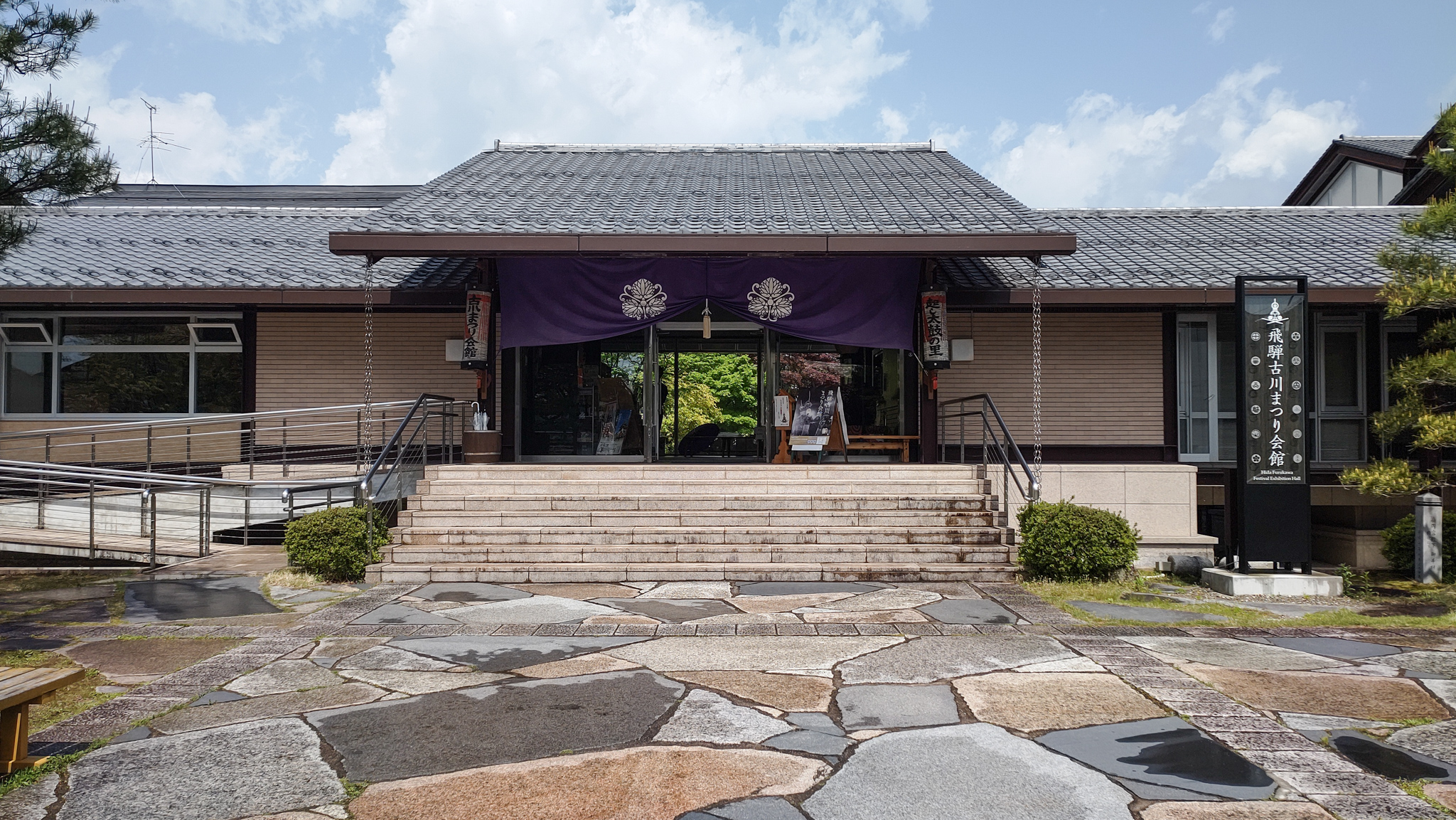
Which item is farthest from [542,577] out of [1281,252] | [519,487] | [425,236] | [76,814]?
Answer: [1281,252]

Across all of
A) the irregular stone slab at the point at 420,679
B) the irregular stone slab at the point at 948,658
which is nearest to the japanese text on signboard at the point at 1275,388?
the irregular stone slab at the point at 948,658

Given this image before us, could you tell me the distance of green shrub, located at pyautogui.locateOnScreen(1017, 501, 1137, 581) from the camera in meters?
8.86

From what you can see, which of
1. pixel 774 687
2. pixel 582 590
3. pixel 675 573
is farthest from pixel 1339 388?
pixel 774 687

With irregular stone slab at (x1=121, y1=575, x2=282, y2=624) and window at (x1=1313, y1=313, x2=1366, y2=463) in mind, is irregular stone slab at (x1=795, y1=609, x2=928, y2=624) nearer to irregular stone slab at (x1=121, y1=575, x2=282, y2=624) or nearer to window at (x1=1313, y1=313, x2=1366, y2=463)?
irregular stone slab at (x1=121, y1=575, x2=282, y2=624)

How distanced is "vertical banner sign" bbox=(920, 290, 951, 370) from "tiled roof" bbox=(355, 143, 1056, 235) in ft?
3.41

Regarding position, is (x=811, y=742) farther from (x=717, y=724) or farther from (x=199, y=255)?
(x=199, y=255)

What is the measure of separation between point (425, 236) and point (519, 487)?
3140 mm

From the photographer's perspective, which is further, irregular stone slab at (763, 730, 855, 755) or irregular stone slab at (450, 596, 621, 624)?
irregular stone slab at (450, 596, 621, 624)

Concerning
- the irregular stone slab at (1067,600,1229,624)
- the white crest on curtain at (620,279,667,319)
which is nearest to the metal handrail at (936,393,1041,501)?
the irregular stone slab at (1067,600,1229,624)

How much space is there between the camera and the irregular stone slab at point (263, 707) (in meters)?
Result: 4.75

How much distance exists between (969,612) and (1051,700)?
2549 mm

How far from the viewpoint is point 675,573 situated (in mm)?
9188

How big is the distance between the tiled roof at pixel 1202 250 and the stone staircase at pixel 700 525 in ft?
12.1

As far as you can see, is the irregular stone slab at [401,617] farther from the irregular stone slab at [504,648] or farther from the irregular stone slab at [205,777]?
the irregular stone slab at [205,777]
